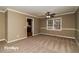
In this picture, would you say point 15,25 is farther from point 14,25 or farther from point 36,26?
point 36,26

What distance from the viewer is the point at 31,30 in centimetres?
679

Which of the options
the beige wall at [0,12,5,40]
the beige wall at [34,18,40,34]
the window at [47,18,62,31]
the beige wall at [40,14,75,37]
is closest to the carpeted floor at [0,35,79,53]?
the beige wall at [0,12,5,40]

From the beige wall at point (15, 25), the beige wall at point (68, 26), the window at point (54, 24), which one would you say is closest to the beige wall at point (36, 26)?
the window at point (54, 24)

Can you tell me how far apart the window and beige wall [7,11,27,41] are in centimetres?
265

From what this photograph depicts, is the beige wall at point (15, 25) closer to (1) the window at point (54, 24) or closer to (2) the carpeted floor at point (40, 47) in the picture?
(2) the carpeted floor at point (40, 47)

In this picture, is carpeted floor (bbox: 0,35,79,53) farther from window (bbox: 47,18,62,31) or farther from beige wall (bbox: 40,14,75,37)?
window (bbox: 47,18,62,31)

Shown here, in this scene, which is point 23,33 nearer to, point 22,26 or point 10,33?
point 22,26

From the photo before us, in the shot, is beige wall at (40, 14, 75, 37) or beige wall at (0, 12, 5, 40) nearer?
beige wall at (0, 12, 5, 40)

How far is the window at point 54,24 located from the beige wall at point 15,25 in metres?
2.65

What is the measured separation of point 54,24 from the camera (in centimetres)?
649

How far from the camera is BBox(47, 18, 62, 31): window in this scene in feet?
20.1

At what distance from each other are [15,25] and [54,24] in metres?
3.48
